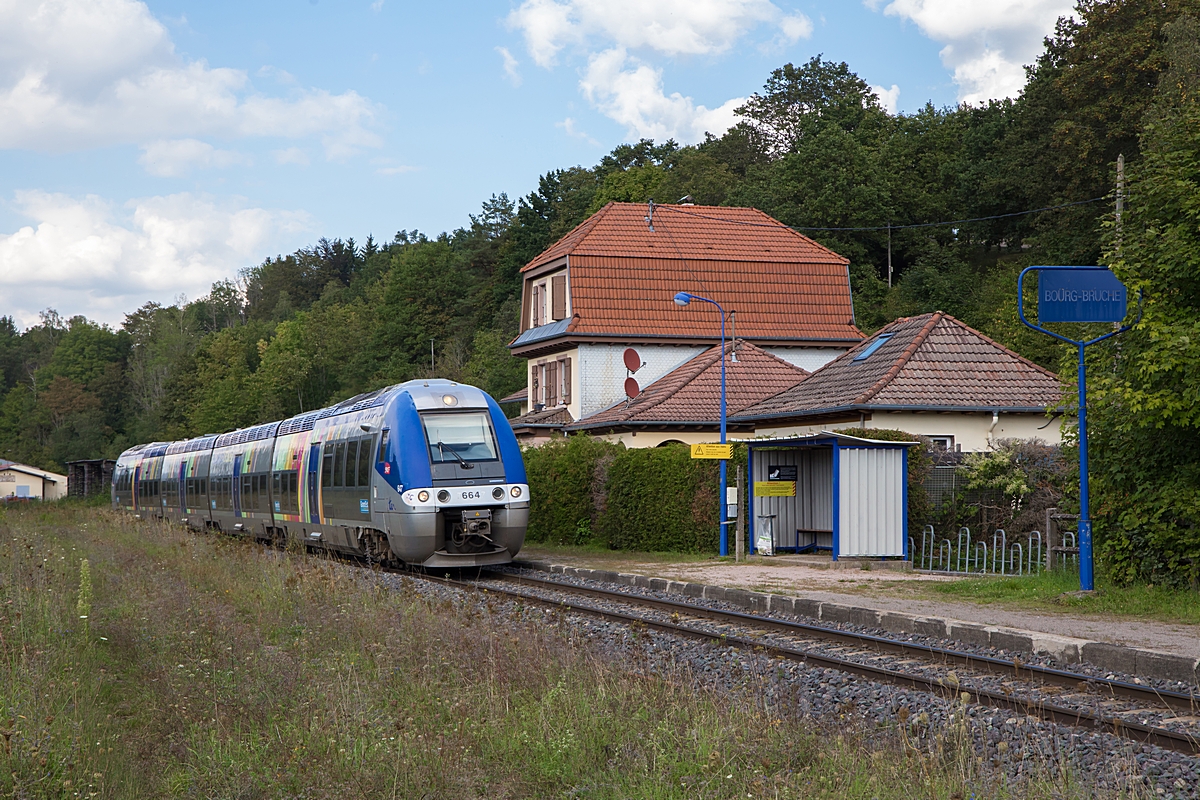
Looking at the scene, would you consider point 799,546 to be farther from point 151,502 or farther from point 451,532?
point 151,502

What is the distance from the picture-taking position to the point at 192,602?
43.0 feet

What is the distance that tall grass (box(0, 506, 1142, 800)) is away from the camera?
6.19 meters

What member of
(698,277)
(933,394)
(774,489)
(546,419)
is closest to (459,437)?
(774,489)

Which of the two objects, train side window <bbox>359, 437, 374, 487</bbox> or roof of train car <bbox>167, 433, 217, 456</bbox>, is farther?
roof of train car <bbox>167, 433, 217, 456</bbox>

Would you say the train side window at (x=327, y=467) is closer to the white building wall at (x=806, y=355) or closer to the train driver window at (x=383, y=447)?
the train driver window at (x=383, y=447)

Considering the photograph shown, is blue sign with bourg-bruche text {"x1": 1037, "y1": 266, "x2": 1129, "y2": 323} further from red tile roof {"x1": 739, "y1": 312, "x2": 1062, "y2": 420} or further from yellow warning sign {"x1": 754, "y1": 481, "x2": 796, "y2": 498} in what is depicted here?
red tile roof {"x1": 739, "y1": 312, "x2": 1062, "y2": 420}

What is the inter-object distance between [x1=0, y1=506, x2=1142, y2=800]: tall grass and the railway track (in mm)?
1429

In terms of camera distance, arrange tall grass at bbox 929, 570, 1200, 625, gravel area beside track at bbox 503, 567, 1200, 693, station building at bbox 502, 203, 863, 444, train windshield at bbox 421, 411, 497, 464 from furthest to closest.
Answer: station building at bbox 502, 203, 863, 444
train windshield at bbox 421, 411, 497, 464
tall grass at bbox 929, 570, 1200, 625
gravel area beside track at bbox 503, 567, 1200, 693

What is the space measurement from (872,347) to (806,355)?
1375cm

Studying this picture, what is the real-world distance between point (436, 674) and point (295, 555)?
12.5m

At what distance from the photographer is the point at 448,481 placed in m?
19.8

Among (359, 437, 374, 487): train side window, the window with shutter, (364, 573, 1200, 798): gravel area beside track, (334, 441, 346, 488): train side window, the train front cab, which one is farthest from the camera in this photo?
the window with shutter

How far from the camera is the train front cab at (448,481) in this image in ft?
64.2

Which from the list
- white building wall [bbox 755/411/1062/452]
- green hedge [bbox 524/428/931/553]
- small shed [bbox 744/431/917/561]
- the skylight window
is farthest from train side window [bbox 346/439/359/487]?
the skylight window
